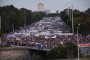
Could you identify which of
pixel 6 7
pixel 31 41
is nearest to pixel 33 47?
pixel 31 41

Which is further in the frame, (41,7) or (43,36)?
(41,7)

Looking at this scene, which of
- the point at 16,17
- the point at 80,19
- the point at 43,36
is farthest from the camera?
the point at 16,17

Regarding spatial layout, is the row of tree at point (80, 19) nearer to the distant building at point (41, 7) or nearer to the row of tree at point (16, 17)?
the distant building at point (41, 7)

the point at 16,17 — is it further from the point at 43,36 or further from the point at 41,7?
the point at 43,36

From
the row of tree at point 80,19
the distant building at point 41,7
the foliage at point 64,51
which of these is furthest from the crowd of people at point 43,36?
the foliage at point 64,51

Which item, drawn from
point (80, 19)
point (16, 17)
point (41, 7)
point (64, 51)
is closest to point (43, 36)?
point (41, 7)

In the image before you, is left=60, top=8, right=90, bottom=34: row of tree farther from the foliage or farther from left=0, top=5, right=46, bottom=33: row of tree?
the foliage
